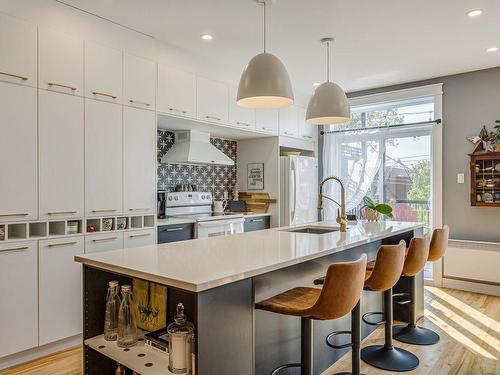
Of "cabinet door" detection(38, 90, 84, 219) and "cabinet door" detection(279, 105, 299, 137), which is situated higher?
"cabinet door" detection(279, 105, 299, 137)

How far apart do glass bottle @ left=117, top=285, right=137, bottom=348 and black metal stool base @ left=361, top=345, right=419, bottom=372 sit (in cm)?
173

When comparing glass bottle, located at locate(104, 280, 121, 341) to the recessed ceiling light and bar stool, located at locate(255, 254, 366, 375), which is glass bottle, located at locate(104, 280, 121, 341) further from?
the recessed ceiling light

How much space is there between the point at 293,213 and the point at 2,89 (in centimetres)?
362

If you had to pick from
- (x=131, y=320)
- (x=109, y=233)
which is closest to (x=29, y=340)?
(x=109, y=233)

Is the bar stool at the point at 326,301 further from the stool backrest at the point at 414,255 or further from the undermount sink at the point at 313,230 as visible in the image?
the undermount sink at the point at 313,230

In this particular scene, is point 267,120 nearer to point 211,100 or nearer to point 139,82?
point 211,100

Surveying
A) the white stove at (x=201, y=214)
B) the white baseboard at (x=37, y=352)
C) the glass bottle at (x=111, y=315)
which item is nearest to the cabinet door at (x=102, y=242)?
the white baseboard at (x=37, y=352)

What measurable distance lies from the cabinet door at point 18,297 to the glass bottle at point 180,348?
172cm

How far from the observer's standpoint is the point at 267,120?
504cm

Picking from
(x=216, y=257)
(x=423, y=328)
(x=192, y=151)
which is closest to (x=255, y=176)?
(x=192, y=151)

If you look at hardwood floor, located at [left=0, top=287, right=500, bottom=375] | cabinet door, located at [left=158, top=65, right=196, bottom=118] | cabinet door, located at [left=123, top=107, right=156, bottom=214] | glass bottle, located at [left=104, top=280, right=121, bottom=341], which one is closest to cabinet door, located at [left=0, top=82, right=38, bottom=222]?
cabinet door, located at [left=123, top=107, right=156, bottom=214]

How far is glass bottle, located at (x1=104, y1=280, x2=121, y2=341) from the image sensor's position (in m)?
1.84

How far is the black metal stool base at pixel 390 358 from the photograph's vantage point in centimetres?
262

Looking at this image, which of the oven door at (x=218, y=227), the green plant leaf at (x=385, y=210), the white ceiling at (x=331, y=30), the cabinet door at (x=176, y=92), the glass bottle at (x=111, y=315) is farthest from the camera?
the oven door at (x=218, y=227)
